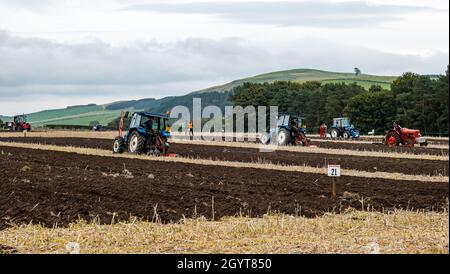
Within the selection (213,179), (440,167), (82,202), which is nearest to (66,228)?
(82,202)

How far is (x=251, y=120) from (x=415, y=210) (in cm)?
9095

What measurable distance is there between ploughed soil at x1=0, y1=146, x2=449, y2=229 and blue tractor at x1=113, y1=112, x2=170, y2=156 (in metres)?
10.1

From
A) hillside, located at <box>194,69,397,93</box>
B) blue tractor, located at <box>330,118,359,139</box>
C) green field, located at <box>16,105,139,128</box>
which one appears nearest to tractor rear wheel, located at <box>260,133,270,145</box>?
blue tractor, located at <box>330,118,359,139</box>

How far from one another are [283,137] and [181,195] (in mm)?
33227

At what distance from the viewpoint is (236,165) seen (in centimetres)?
3319

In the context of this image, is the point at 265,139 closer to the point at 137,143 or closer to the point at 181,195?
the point at 137,143

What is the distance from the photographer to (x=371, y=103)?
Answer: 296 feet

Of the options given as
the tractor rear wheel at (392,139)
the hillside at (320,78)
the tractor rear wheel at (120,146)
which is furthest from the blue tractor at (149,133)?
the hillside at (320,78)

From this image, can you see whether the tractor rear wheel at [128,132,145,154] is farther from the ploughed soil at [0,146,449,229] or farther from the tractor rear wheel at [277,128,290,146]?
the tractor rear wheel at [277,128,290,146]

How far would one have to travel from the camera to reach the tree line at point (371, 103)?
77.8m

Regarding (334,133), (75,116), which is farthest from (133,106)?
(334,133)

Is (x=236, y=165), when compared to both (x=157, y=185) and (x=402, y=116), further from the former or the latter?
(x=402, y=116)

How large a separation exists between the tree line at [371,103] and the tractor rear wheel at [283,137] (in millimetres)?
10943

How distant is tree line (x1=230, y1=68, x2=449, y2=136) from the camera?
77.8 m
